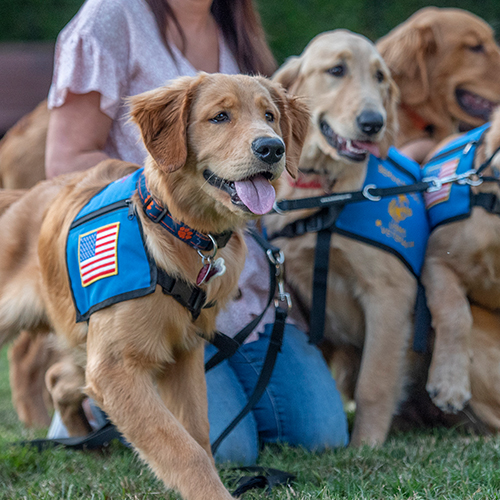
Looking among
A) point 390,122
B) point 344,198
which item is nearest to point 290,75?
point 390,122

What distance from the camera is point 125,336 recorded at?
2.02 m

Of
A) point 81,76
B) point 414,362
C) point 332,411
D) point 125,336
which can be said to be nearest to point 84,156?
point 81,76

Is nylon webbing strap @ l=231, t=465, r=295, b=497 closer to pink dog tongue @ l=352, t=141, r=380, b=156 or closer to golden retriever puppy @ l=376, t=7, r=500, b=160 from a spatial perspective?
pink dog tongue @ l=352, t=141, r=380, b=156

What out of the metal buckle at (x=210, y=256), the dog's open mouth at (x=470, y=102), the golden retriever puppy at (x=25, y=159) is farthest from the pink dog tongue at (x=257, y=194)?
the dog's open mouth at (x=470, y=102)

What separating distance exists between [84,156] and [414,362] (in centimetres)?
187

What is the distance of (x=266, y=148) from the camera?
200cm

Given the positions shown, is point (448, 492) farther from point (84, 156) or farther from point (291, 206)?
point (84, 156)

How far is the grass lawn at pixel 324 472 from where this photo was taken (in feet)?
6.92

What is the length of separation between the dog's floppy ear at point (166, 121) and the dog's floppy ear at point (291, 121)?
34 cm

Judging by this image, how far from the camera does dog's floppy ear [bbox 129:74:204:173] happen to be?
2033mm

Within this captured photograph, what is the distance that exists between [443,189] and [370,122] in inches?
21.7

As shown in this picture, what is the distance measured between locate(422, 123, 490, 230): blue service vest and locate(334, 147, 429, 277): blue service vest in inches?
2.6

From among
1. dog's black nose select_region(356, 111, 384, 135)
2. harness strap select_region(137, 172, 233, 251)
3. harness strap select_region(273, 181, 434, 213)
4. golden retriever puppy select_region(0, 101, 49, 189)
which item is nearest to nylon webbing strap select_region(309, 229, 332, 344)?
harness strap select_region(273, 181, 434, 213)

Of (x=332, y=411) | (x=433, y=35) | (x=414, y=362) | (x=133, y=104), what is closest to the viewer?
(x=133, y=104)
